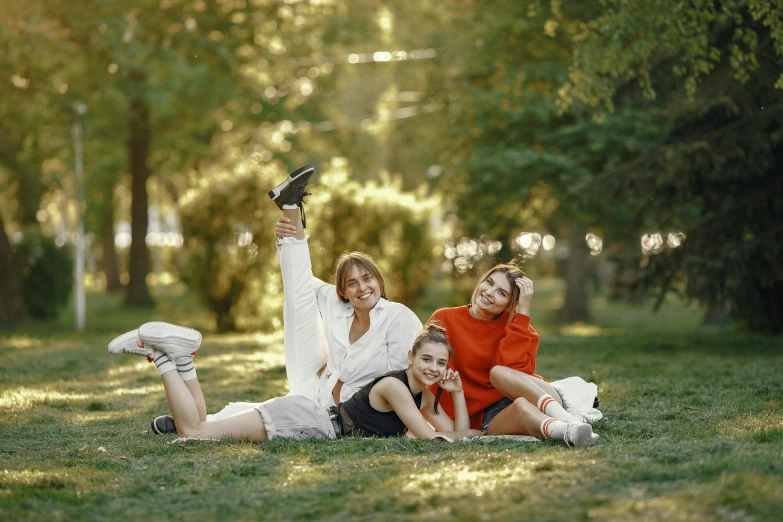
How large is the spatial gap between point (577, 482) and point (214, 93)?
15218 mm

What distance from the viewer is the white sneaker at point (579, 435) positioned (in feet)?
17.6

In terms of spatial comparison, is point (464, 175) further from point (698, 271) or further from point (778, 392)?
point (778, 392)

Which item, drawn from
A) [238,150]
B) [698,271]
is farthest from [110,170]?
[698,271]

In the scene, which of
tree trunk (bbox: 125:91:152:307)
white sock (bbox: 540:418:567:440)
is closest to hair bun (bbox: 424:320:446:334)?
white sock (bbox: 540:418:567:440)

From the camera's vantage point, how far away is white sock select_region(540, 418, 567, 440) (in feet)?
18.2

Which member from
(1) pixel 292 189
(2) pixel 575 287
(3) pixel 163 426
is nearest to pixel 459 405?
(1) pixel 292 189

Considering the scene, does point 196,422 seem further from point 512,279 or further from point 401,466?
point 512,279

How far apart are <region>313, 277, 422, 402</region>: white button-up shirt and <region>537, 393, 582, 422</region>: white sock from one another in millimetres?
910

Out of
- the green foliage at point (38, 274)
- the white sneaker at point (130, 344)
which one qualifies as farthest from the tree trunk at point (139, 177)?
the white sneaker at point (130, 344)

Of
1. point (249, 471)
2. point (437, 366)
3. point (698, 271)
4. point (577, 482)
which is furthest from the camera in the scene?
point (698, 271)

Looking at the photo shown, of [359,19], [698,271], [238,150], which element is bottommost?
[698,271]

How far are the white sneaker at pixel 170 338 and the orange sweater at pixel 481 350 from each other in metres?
1.51

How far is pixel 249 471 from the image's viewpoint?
5.01m

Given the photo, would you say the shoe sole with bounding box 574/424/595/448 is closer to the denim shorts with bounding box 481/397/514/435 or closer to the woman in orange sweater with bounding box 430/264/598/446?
the woman in orange sweater with bounding box 430/264/598/446
